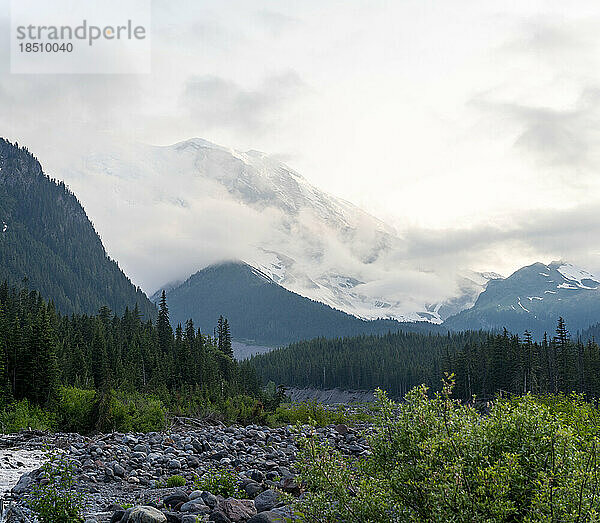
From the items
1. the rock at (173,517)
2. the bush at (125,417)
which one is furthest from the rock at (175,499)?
the bush at (125,417)

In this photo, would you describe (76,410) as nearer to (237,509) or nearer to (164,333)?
(237,509)

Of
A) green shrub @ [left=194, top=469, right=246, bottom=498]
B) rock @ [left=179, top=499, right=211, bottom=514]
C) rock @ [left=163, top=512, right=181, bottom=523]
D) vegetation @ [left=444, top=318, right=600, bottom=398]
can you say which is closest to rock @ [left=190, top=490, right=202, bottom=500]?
rock @ [left=179, top=499, right=211, bottom=514]

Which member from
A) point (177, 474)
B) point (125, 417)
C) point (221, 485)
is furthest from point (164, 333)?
point (221, 485)

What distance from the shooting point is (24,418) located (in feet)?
145

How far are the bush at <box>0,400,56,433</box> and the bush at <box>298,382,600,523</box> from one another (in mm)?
38452

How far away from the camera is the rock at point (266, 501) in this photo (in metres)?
17.9

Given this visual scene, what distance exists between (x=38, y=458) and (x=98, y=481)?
822 cm

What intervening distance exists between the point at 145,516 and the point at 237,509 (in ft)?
9.18

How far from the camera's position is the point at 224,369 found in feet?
353

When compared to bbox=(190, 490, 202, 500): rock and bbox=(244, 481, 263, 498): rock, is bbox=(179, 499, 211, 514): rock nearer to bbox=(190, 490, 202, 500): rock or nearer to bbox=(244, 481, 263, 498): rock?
bbox=(190, 490, 202, 500): rock

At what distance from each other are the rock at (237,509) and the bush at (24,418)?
101 ft

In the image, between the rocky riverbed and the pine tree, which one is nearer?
the rocky riverbed

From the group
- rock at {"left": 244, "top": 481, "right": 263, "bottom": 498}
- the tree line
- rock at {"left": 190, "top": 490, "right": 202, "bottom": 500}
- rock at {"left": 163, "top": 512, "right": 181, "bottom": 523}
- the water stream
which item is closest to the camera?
rock at {"left": 163, "top": 512, "right": 181, "bottom": 523}

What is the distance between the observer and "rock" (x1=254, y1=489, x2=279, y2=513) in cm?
1794
